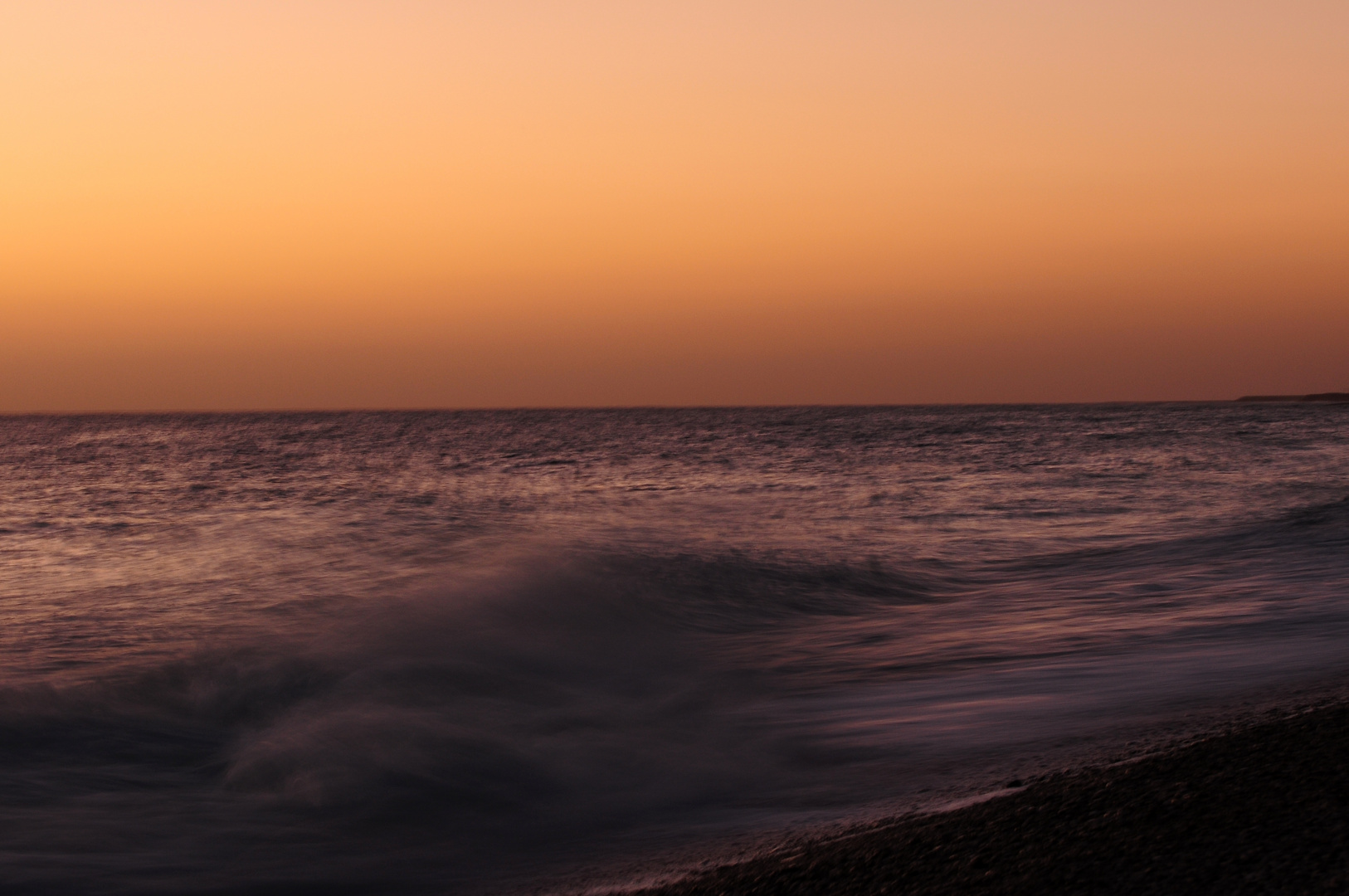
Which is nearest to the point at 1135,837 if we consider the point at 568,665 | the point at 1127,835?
the point at 1127,835

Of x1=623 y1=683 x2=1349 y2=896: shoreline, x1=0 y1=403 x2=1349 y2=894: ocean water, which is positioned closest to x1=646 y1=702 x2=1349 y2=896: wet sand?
x1=623 y1=683 x2=1349 y2=896: shoreline

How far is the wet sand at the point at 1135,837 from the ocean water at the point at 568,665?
0.79 m

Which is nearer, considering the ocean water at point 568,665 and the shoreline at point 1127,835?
the shoreline at point 1127,835

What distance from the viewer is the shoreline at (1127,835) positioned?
9.50 ft

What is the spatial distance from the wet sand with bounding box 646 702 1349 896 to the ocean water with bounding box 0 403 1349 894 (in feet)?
2.61

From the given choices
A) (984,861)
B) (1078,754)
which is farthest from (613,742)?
(984,861)

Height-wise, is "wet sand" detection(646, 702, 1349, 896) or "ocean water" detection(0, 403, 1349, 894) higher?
"wet sand" detection(646, 702, 1349, 896)

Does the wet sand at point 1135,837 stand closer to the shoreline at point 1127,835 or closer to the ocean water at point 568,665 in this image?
the shoreline at point 1127,835

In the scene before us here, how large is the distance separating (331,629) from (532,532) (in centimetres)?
822

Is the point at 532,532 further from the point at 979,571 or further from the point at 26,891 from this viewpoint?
the point at 26,891

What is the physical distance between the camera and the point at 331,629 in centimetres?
974

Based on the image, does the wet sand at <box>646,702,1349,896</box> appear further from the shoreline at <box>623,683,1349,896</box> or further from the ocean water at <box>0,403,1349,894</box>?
the ocean water at <box>0,403,1349,894</box>

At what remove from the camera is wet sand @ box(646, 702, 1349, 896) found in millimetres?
2883

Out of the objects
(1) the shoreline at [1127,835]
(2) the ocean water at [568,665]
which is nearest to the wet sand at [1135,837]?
(1) the shoreline at [1127,835]
